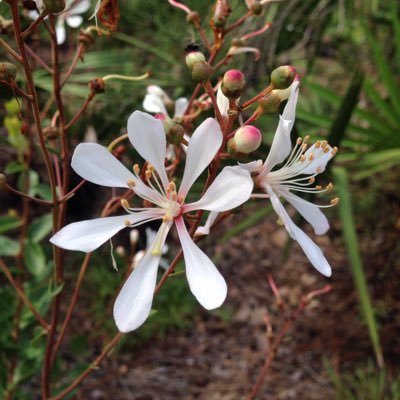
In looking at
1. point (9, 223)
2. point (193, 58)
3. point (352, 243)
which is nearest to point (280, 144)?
point (193, 58)

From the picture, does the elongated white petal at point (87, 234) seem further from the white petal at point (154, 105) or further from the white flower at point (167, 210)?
the white petal at point (154, 105)

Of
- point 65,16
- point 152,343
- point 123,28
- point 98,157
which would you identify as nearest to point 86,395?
point 152,343

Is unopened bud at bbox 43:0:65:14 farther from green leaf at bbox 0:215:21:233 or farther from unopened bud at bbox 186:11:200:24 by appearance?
green leaf at bbox 0:215:21:233

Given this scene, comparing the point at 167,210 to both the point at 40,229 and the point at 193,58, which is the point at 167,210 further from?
the point at 40,229

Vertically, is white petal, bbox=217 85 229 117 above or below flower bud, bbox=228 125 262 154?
above

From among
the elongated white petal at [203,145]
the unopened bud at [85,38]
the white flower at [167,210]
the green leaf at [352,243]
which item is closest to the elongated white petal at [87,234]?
the white flower at [167,210]

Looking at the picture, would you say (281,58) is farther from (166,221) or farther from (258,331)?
(166,221)

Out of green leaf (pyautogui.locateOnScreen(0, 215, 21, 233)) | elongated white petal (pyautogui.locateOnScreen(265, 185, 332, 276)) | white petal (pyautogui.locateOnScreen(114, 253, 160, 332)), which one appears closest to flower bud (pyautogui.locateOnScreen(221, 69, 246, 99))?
elongated white petal (pyautogui.locateOnScreen(265, 185, 332, 276))
